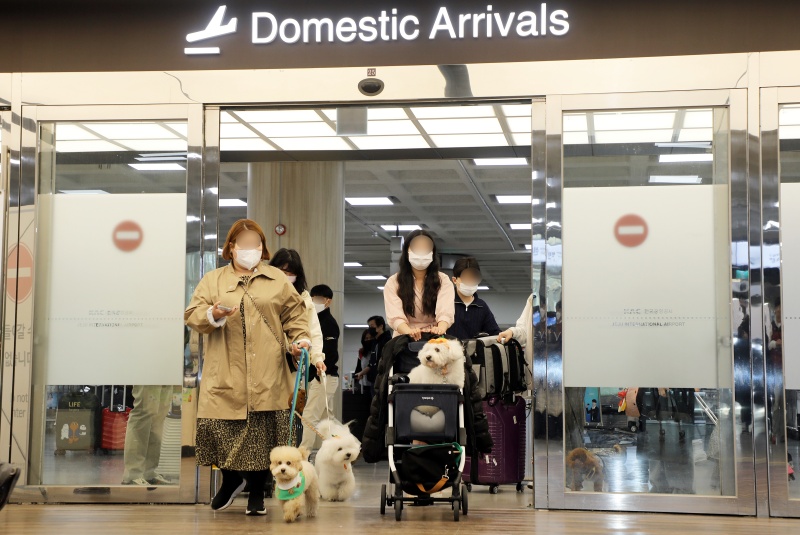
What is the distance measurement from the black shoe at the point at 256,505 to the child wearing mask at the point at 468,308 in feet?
6.09

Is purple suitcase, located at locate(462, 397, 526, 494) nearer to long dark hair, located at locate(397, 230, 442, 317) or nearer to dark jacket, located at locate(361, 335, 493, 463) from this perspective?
dark jacket, located at locate(361, 335, 493, 463)

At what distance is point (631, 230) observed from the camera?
5.59 m

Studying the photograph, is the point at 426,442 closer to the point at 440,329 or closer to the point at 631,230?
the point at 440,329

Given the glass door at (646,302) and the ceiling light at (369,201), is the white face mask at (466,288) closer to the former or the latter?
the glass door at (646,302)

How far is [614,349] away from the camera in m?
5.53

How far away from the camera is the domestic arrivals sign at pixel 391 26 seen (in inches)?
223

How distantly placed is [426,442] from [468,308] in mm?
1546

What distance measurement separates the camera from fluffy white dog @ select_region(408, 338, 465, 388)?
523 centimetres

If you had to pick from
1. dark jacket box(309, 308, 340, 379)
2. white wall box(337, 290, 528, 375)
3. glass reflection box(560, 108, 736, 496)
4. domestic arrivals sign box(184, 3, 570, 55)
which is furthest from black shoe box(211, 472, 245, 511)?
white wall box(337, 290, 528, 375)

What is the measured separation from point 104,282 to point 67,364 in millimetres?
567

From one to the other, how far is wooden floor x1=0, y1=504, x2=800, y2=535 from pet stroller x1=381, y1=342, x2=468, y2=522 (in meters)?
0.16

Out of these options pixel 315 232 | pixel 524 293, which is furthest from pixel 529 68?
pixel 524 293

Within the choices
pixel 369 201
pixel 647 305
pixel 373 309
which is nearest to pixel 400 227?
pixel 369 201

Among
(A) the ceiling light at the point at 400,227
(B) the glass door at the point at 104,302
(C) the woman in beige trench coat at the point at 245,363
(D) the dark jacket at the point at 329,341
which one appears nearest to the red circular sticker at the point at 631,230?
(C) the woman in beige trench coat at the point at 245,363
